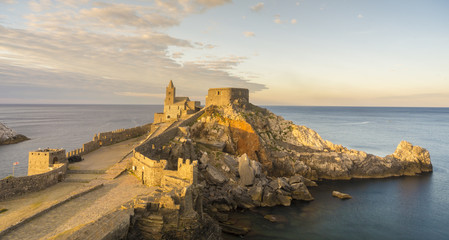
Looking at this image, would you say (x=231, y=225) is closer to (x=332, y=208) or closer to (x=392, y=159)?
(x=332, y=208)

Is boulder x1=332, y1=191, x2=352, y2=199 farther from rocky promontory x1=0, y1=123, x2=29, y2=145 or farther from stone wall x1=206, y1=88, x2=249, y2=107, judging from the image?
rocky promontory x1=0, y1=123, x2=29, y2=145

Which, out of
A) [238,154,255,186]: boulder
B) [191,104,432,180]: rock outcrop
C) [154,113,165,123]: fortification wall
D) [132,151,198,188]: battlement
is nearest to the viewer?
[132,151,198,188]: battlement

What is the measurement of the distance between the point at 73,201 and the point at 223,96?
4089cm

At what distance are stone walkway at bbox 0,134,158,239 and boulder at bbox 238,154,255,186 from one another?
18.1m

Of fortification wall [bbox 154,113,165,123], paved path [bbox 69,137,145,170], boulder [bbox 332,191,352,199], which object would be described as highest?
fortification wall [bbox 154,113,165,123]

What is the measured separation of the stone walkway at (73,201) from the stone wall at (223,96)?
3053 cm

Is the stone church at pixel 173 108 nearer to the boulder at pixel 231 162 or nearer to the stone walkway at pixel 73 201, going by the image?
the boulder at pixel 231 162

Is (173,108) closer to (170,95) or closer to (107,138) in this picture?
(170,95)

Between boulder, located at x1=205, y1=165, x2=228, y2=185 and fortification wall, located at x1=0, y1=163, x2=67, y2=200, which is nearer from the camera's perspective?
fortification wall, located at x1=0, y1=163, x2=67, y2=200

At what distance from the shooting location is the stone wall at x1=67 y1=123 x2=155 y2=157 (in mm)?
36781

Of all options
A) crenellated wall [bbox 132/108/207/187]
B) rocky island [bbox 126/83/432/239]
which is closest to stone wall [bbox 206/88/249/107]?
rocky island [bbox 126/83/432/239]

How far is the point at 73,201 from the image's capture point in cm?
2045

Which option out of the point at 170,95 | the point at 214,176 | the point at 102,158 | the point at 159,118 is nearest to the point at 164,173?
the point at 214,176

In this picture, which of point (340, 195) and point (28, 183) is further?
point (340, 195)
